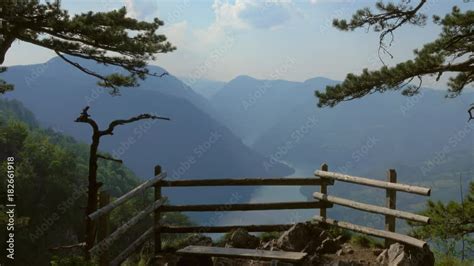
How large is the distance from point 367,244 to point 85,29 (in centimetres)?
695

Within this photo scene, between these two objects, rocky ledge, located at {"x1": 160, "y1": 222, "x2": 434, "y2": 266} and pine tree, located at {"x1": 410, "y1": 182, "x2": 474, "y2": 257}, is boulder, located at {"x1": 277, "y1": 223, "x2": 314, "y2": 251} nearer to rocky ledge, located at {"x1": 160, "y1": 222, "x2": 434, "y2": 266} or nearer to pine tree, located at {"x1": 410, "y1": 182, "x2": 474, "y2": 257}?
rocky ledge, located at {"x1": 160, "y1": 222, "x2": 434, "y2": 266}

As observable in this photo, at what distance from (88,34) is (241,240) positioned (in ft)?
16.6

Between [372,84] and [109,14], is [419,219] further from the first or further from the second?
[109,14]

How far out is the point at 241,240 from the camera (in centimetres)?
1005

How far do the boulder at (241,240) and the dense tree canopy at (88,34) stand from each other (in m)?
3.98

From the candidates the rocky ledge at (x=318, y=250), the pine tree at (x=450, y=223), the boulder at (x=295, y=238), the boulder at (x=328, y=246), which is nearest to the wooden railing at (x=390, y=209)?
the rocky ledge at (x=318, y=250)

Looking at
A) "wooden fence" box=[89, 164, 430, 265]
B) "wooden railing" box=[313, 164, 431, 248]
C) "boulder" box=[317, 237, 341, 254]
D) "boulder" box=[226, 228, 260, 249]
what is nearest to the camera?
"wooden railing" box=[313, 164, 431, 248]

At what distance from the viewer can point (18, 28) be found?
30.8 ft

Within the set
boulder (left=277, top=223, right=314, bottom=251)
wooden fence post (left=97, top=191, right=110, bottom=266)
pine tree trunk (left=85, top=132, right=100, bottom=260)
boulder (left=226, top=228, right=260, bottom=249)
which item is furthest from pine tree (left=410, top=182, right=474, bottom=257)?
pine tree trunk (left=85, top=132, right=100, bottom=260)

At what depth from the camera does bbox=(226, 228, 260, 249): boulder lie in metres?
10.0

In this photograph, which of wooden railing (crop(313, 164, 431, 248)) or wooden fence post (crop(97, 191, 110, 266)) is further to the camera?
wooden railing (crop(313, 164, 431, 248))

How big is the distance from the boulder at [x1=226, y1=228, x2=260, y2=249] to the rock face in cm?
274

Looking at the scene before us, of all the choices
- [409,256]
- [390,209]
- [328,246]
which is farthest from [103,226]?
[390,209]

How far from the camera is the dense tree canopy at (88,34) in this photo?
9.30 m
